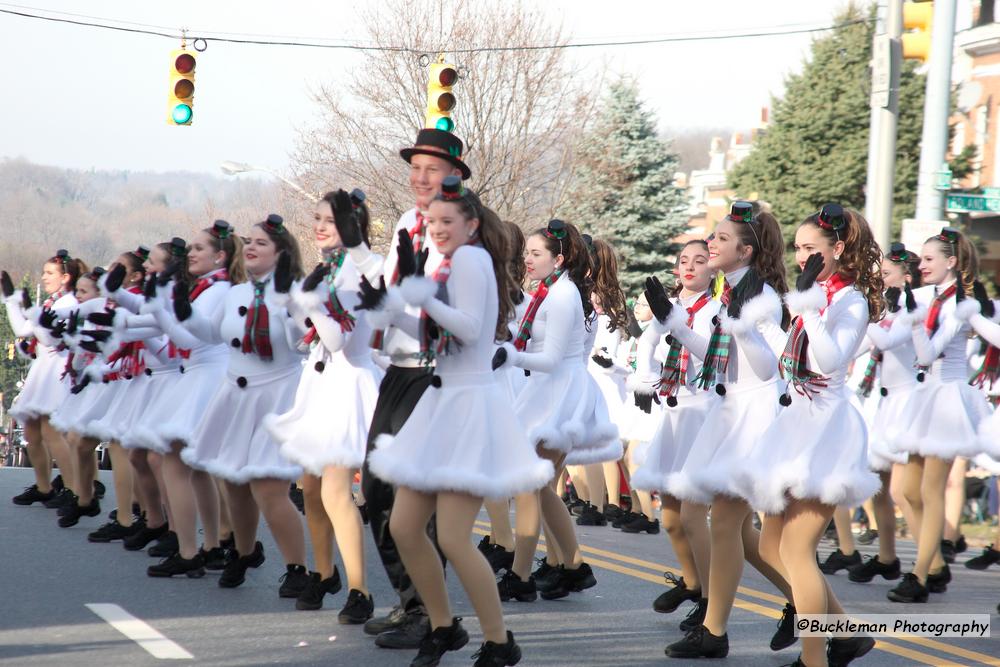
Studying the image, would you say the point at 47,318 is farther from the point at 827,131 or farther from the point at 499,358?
the point at 827,131

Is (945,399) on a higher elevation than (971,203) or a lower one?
lower

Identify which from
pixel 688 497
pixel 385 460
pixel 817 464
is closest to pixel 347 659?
pixel 385 460

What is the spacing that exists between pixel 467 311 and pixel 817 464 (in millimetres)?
1625

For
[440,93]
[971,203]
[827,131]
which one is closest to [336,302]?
[971,203]

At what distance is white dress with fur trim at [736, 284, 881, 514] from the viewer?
5840 mm

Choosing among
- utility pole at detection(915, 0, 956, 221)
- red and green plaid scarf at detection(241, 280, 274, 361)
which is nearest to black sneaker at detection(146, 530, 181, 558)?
red and green plaid scarf at detection(241, 280, 274, 361)

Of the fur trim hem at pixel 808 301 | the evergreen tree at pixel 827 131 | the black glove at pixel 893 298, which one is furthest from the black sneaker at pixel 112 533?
the evergreen tree at pixel 827 131

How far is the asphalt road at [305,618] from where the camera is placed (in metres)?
6.47

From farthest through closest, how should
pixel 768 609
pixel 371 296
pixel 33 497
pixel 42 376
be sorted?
1. pixel 33 497
2. pixel 42 376
3. pixel 768 609
4. pixel 371 296

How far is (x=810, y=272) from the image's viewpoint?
586 centimetres

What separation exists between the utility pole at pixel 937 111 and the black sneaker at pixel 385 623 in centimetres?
839

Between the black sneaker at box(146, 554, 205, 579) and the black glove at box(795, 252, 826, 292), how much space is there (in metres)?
4.39

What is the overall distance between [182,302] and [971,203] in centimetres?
851

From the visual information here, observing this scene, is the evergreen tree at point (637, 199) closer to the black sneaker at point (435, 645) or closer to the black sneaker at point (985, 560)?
the black sneaker at point (985, 560)
